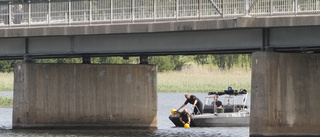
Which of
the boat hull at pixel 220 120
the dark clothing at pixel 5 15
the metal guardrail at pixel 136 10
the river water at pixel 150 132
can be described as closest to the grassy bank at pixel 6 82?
the river water at pixel 150 132

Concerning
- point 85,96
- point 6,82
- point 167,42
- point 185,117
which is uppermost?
point 167,42

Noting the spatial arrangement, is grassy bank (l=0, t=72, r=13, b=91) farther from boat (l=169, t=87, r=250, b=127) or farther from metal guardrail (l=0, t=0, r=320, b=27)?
metal guardrail (l=0, t=0, r=320, b=27)

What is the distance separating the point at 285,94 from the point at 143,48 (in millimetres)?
6298

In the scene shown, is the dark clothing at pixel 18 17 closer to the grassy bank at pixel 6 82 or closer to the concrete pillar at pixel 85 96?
the concrete pillar at pixel 85 96

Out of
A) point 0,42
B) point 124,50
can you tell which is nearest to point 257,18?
point 124,50

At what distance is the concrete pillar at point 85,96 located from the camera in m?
33.4

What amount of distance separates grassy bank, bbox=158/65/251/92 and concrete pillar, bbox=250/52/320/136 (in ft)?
104

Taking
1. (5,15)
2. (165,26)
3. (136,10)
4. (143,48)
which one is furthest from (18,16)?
(165,26)

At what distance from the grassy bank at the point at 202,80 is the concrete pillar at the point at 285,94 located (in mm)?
31601

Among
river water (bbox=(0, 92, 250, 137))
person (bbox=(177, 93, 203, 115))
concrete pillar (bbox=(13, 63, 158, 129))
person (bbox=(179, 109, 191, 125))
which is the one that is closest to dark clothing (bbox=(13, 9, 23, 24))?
concrete pillar (bbox=(13, 63, 158, 129))

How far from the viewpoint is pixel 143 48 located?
3028 centimetres

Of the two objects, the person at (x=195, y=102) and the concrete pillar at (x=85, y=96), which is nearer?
the concrete pillar at (x=85, y=96)

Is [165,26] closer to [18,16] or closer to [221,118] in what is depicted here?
[18,16]

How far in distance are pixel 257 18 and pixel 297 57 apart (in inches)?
100
